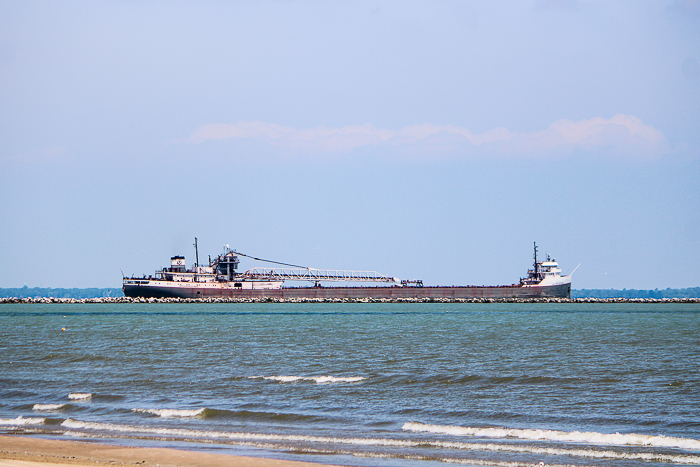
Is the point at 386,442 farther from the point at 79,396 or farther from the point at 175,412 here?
the point at 79,396

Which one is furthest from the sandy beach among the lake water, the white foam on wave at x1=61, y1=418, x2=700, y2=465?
the white foam on wave at x1=61, y1=418, x2=700, y2=465

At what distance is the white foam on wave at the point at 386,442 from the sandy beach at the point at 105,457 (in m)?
1.94

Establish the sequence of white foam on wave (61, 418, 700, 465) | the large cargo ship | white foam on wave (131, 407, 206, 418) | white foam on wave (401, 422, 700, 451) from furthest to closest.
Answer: the large cargo ship
white foam on wave (131, 407, 206, 418)
white foam on wave (401, 422, 700, 451)
white foam on wave (61, 418, 700, 465)

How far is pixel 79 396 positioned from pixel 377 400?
9220mm

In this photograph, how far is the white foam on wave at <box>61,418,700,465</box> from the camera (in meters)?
13.8

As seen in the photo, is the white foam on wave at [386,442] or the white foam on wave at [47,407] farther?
the white foam on wave at [47,407]

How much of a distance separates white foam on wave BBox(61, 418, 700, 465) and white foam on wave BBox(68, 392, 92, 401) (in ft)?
10.9

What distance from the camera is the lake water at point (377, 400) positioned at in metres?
14.8

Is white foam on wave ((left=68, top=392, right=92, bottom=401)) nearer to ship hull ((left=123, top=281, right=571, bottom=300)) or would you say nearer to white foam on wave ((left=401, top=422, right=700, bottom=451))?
white foam on wave ((left=401, top=422, right=700, bottom=451))

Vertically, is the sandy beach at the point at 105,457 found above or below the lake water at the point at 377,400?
above

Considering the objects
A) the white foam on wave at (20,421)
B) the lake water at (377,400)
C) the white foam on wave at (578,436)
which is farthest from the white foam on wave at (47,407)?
the white foam on wave at (578,436)

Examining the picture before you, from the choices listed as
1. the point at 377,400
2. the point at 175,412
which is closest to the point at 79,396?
the point at 175,412

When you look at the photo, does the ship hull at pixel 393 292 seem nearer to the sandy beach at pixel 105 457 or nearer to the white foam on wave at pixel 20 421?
the white foam on wave at pixel 20 421

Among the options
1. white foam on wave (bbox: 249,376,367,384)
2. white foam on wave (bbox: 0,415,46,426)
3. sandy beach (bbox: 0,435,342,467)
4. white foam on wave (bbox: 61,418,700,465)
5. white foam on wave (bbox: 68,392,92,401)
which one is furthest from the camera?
white foam on wave (bbox: 249,376,367,384)
